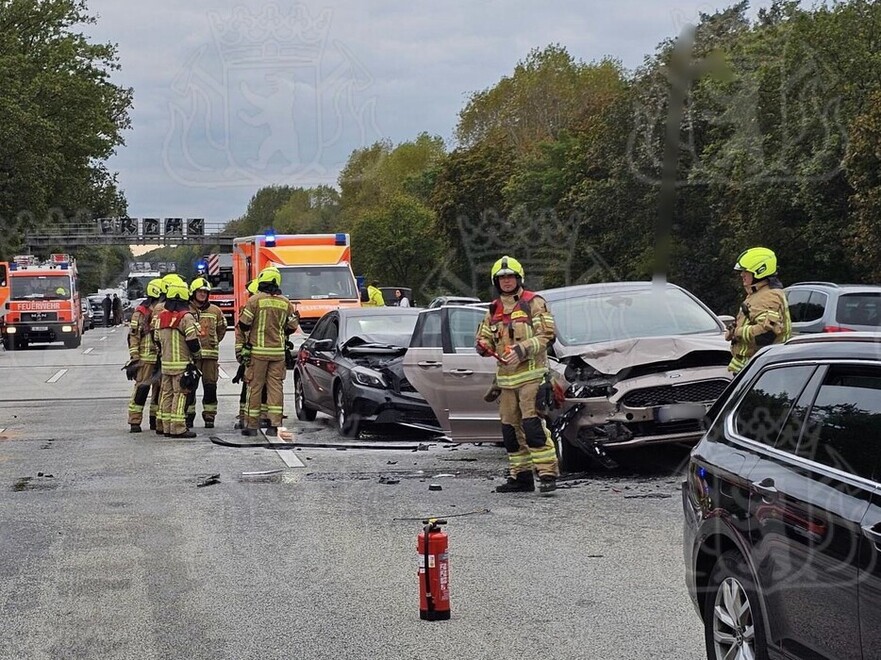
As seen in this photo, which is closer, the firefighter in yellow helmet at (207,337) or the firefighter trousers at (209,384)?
the firefighter in yellow helmet at (207,337)

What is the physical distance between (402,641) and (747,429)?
197 centimetres

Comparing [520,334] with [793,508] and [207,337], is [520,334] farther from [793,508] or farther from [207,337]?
[207,337]

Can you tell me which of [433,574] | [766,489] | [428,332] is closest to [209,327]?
[428,332]

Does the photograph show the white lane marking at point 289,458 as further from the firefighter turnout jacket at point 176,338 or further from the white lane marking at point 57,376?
the white lane marking at point 57,376

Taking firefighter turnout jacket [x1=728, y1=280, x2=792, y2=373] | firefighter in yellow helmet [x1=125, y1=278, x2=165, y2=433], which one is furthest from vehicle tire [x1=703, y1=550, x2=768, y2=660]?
firefighter in yellow helmet [x1=125, y1=278, x2=165, y2=433]

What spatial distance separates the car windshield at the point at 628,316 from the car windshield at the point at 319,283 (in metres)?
17.3

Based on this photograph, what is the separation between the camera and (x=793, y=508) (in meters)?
4.49

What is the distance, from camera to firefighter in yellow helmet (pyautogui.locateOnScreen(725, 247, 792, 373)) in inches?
421

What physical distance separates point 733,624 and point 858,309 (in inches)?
579

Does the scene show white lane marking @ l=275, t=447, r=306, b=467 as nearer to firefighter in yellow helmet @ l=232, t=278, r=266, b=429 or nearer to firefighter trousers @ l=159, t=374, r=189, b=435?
firefighter in yellow helmet @ l=232, t=278, r=266, b=429

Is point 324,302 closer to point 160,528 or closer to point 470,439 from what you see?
point 470,439

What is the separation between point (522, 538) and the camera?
877 centimetres

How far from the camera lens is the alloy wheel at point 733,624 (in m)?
4.80

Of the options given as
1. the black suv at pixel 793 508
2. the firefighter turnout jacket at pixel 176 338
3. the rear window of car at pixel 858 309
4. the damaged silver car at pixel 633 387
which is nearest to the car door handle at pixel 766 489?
the black suv at pixel 793 508
